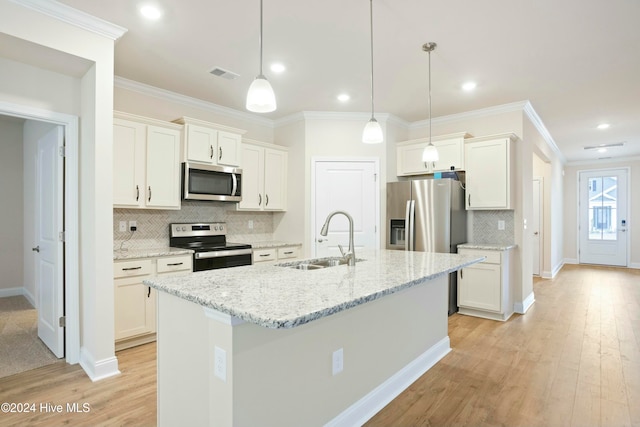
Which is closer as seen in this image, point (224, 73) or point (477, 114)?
point (224, 73)

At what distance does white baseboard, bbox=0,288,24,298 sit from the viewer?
5.13 meters

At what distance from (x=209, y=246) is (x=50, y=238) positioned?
A: 1.40 meters

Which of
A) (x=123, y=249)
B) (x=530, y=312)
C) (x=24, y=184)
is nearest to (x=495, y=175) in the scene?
(x=530, y=312)

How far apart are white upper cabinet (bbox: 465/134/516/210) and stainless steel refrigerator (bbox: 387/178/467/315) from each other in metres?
0.19

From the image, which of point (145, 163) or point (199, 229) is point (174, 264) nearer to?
point (199, 229)

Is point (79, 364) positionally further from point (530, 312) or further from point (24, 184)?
point (530, 312)

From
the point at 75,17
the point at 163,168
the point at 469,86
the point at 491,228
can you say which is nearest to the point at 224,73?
the point at 163,168

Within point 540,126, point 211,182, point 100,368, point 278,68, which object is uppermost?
point 278,68

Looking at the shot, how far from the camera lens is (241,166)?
436cm

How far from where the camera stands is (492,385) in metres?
2.54

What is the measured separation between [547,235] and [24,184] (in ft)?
29.1

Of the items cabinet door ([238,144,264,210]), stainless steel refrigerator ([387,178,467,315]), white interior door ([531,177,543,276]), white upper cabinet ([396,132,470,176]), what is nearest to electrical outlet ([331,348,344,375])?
stainless steel refrigerator ([387,178,467,315])

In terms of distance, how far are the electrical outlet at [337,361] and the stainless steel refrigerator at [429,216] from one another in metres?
2.63

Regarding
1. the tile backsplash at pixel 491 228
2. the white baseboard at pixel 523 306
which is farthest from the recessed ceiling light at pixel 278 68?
the white baseboard at pixel 523 306
